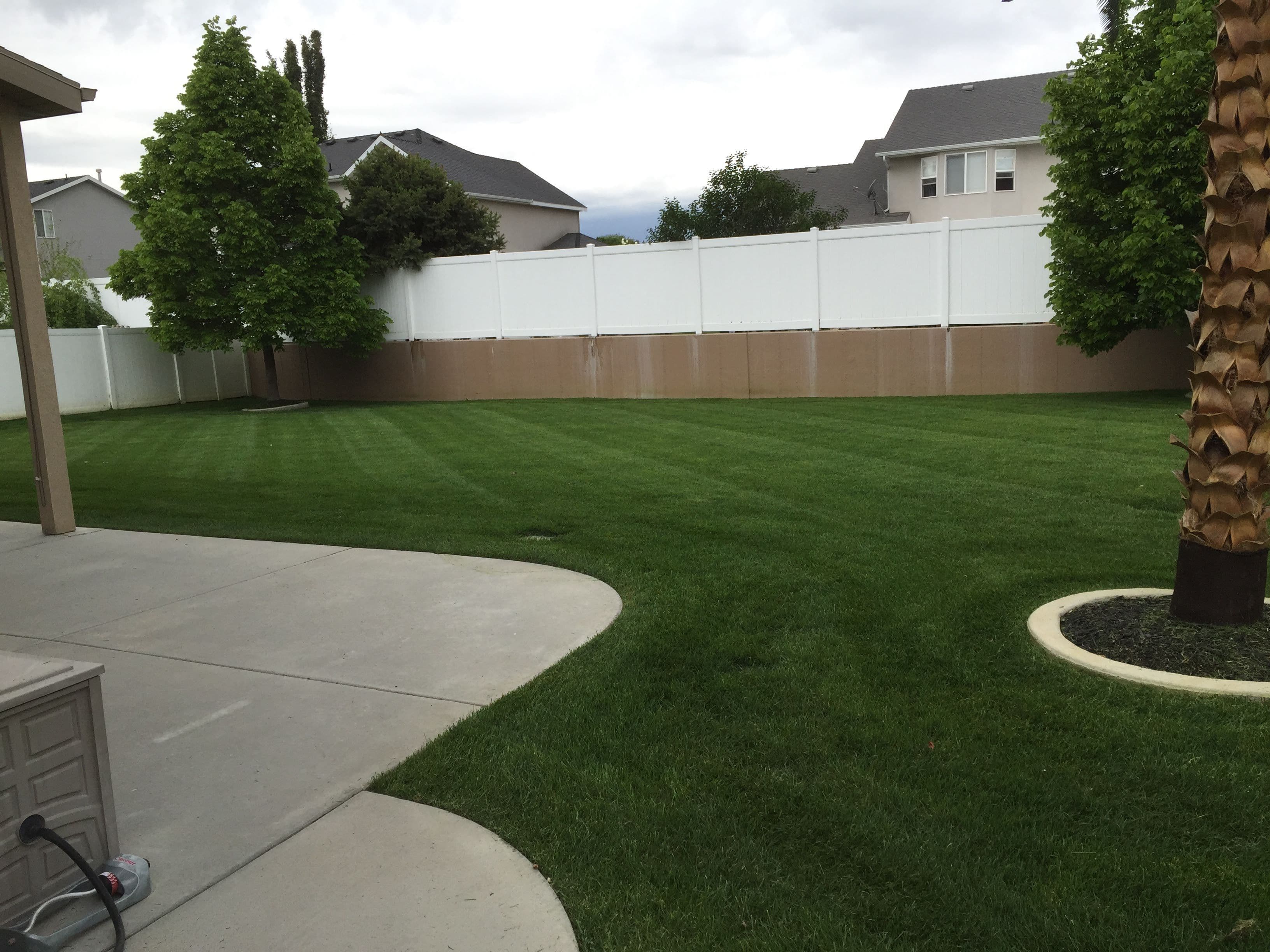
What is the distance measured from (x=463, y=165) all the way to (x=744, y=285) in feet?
69.7

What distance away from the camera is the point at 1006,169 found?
29953 millimetres

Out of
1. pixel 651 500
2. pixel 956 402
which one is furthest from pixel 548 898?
pixel 956 402

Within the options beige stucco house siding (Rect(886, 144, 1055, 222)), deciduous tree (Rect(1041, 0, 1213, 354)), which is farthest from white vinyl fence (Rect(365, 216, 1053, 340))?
beige stucco house siding (Rect(886, 144, 1055, 222))

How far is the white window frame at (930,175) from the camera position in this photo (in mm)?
30750

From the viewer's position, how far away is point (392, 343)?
21078 mm

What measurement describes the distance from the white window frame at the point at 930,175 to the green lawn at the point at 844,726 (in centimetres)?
2414

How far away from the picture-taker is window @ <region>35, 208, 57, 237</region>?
3425 centimetres

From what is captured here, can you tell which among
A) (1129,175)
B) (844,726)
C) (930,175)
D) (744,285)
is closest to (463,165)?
(930,175)

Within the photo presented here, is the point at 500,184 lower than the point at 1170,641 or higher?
higher

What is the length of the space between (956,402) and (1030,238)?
293cm

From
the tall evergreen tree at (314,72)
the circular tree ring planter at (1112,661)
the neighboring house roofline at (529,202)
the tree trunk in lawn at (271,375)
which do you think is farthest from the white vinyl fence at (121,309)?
the circular tree ring planter at (1112,661)

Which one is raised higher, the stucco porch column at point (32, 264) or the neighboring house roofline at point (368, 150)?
the neighboring house roofline at point (368, 150)

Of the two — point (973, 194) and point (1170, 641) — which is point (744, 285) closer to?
point (1170, 641)

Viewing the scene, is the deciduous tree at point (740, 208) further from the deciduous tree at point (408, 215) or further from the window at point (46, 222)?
the window at point (46, 222)
